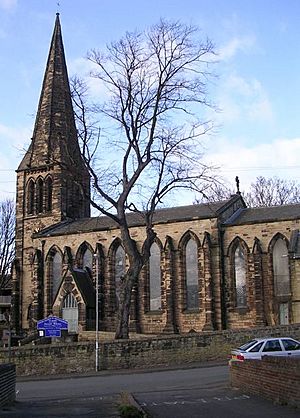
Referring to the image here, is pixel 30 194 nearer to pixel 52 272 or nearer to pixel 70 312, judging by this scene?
pixel 52 272

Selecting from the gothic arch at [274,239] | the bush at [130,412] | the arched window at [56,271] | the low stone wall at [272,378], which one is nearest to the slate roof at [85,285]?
the arched window at [56,271]

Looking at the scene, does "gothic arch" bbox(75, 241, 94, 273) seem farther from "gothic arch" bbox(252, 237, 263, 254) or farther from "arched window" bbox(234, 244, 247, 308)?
"gothic arch" bbox(252, 237, 263, 254)

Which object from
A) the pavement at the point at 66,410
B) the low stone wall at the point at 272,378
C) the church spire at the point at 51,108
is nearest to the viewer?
the pavement at the point at 66,410

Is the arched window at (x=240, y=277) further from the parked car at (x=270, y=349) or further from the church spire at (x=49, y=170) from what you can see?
the parked car at (x=270, y=349)

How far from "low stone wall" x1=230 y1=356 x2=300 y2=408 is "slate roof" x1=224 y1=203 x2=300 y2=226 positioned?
86.2ft

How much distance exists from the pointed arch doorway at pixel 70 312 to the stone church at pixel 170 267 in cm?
8

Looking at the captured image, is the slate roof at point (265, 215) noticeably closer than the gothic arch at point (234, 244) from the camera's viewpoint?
Yes

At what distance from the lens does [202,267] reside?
4353cm

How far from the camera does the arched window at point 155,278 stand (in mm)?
45344

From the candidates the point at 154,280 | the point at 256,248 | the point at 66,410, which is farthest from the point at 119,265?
the point at 66,410

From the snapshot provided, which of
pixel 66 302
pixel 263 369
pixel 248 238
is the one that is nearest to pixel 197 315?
pixel 248 238

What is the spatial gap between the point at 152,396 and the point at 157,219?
1203 inches

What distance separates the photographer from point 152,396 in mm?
17188

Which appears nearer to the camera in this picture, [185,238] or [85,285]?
[185,238]
